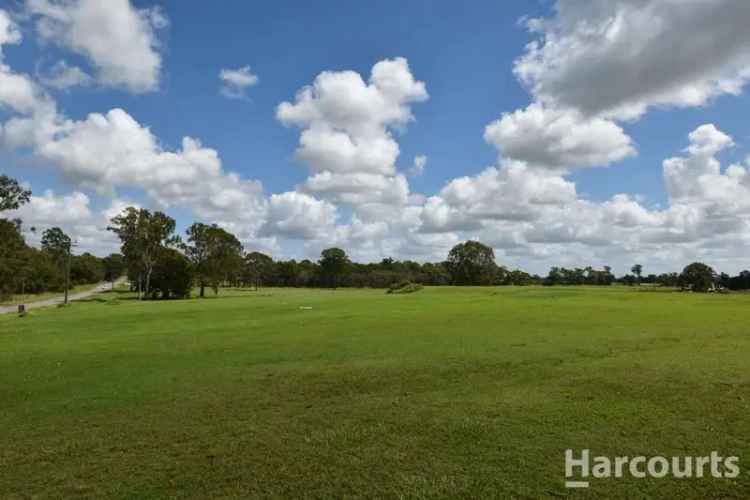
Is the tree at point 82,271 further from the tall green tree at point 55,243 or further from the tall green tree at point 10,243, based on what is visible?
the tall green tree at point 10,243

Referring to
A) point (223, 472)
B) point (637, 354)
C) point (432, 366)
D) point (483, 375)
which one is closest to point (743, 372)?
point (637, 354)

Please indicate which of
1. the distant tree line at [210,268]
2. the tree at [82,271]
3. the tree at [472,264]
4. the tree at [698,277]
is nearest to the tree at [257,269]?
the distant tree line at [210,268]

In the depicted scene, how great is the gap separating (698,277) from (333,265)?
337ft

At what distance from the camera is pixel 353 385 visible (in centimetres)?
1109

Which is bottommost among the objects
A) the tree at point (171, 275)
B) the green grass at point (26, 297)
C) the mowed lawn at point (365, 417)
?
the green grass at point (26, 297)

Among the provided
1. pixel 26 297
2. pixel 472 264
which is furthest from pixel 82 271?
pixel 472 264

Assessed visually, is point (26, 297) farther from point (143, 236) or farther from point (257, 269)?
point (257, 269)

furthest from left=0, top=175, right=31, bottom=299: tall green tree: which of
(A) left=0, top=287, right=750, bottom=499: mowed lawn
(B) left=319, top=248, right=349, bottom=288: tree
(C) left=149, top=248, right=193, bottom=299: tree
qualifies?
Answer: (B) left=319, top=248, right=349, bottom=288: tree

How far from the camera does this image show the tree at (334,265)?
515 feet

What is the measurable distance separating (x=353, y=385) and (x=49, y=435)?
233 inches

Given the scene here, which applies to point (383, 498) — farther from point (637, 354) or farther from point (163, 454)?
point (637, 354)

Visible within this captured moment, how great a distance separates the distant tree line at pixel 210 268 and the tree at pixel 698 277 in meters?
0.15

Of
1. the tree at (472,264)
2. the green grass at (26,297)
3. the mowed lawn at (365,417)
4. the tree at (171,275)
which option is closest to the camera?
the mowed lawn at (365,417)

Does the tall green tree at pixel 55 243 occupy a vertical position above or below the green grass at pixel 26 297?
above
